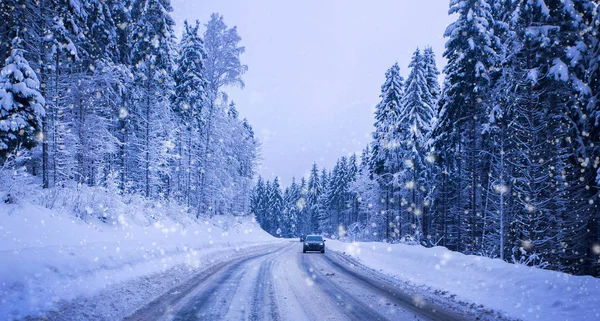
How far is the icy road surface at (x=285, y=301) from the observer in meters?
6.39

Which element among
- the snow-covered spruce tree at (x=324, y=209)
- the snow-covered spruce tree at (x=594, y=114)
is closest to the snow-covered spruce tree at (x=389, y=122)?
the snow-covered spruce tree at (x=594, y=114)

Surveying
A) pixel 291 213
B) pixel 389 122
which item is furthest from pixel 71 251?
pixel 291 213

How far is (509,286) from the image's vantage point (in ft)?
26.4

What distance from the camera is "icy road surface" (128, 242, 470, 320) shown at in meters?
6.39

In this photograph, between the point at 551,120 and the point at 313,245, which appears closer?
the point at 551,120

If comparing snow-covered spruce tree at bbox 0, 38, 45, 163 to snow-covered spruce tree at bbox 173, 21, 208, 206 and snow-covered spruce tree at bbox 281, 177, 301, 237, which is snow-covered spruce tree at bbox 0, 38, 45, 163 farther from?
snow-covered spruce tree at bbox 281, 177, 301, 237

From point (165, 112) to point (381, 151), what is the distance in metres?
20.2

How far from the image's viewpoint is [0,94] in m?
10.3

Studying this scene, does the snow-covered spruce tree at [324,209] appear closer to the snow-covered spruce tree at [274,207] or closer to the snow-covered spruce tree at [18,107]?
the snow-covered spruce tree at [274,207]

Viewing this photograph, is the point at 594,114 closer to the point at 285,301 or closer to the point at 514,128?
the point at 514,128

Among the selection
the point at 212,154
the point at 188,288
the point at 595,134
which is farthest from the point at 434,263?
the point at 212,154

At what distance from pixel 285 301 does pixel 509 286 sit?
5.19 metres

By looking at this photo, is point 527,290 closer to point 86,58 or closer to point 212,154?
point 86,58

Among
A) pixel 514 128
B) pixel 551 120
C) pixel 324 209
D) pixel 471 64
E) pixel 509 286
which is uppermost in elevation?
pixel 471 64
